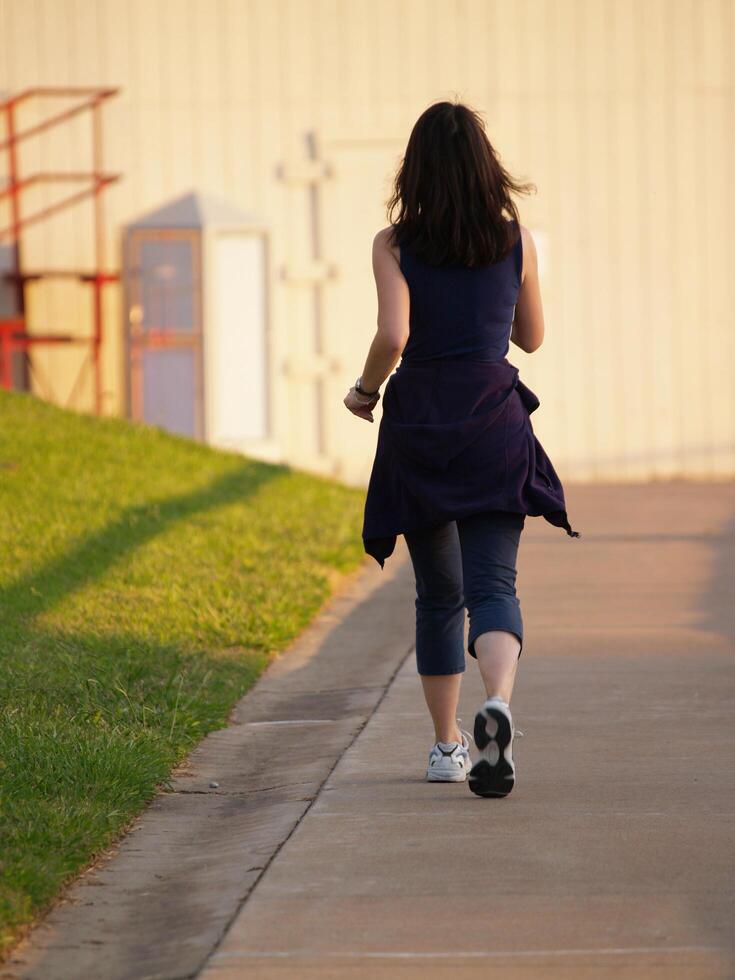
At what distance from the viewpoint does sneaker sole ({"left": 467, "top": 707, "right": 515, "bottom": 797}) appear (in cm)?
373

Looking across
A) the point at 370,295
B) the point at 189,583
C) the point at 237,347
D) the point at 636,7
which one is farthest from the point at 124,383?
the point at 189,583

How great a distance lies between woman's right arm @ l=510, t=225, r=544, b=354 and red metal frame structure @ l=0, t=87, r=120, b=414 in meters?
9.06

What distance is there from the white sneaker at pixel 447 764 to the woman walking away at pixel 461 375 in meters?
0.25

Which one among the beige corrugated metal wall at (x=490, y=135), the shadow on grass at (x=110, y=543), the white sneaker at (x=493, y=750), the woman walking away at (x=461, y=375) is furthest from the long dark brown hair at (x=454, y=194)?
the beige corrugated metal wall at (x=490, y=135)

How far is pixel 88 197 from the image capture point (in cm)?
1308

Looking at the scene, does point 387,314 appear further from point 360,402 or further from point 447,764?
point 447,764

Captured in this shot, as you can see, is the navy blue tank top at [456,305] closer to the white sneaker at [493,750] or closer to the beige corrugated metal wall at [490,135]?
the white sneaker at [493,750]

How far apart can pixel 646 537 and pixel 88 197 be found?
5.83 m

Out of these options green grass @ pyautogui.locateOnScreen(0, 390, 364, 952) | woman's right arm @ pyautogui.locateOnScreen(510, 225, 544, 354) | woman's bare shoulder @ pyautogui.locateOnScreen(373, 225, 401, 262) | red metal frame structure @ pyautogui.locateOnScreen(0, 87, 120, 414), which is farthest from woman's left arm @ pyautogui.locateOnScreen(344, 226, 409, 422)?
red metal frame structure @ pyautogui.locateOnScreen(0, 87, 120, 414)

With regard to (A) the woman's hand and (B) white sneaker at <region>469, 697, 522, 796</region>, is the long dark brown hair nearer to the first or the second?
(A) the woman's hand

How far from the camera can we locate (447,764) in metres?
4.14

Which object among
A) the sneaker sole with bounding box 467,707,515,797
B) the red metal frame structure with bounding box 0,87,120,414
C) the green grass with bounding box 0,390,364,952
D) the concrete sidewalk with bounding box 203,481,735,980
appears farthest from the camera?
the red metal frame structure with bounding box 0,87,120,414

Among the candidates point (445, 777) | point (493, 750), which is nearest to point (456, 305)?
point (493, 750)

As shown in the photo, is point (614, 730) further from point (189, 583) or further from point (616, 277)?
point (616, 277)
